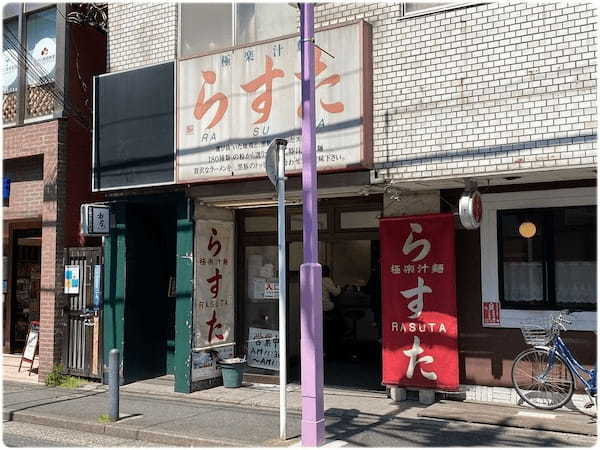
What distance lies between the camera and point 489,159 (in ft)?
27.3

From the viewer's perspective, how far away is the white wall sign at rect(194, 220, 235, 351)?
10.8 meters

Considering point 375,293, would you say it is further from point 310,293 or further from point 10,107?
point 10,107

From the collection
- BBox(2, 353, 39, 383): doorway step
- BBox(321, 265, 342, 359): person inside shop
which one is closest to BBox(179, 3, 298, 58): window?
BBox(321, 265, 342, 359): person inside shop

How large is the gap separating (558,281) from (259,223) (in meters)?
5.07

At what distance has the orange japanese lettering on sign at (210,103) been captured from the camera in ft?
33.5

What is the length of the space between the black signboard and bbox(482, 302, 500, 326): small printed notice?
5.29 metres

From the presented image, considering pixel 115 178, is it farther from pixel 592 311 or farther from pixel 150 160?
pixel 592 311

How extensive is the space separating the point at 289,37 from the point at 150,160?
125 inches

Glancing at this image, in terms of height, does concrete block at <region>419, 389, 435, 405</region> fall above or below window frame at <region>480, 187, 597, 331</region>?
below

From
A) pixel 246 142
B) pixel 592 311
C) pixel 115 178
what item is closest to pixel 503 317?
pixel 592 311

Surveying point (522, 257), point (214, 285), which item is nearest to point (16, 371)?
point (214, 285)

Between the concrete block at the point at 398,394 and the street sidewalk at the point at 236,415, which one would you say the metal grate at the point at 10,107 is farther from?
the concrete block at the point at 398,394

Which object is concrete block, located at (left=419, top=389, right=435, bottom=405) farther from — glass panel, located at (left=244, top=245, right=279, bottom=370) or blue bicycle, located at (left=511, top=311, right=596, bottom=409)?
glass panel, located at (left=244, top=245, right=279, bottom=370)

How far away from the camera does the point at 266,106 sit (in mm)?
9758
